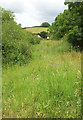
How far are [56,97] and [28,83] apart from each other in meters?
1.40

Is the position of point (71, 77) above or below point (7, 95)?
above

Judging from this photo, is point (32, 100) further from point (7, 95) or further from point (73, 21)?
point (73, 21)

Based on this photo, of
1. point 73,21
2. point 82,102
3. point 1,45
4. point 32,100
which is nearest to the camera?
point 82,102

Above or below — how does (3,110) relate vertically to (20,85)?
below

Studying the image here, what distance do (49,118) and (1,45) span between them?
6634mm

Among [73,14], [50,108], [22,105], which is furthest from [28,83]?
[73,14]

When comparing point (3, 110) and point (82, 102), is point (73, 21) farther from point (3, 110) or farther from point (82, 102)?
point (3, 110)

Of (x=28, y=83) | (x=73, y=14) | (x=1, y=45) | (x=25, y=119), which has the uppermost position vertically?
(x=73, y=14)

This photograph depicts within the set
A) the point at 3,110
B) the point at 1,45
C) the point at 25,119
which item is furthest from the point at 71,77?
the point at 1,45

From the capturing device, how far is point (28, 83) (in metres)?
4.29

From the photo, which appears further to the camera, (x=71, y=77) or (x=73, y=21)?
(x=73, y=21)

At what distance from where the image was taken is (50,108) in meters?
2.92

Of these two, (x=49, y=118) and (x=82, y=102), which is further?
(x=82, y=102)

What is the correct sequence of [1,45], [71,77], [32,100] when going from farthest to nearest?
[1,45] < [71,77] < [32,100]
